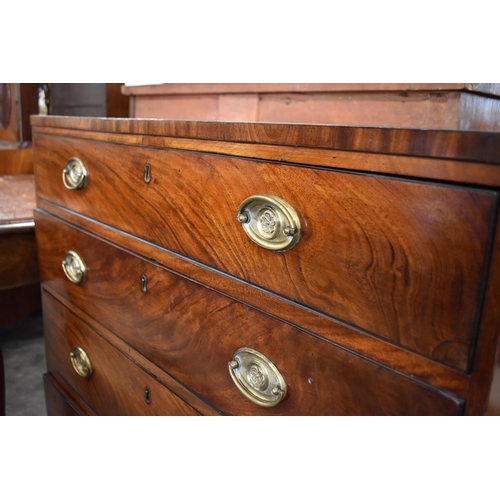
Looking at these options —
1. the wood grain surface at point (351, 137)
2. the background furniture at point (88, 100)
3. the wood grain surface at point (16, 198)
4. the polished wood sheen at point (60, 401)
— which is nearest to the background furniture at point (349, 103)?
the wood grain surface at point (351, 137)

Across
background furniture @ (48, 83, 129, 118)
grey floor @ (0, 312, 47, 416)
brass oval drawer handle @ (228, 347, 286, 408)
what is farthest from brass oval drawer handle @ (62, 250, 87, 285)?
background furniture @ (48, 83, 129, 118)

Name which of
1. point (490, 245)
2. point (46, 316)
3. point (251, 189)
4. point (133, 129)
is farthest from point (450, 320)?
point (46, 316)

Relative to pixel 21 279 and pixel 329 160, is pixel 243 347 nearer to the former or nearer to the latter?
pixel 329 160

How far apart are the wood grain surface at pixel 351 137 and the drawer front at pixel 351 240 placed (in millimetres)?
22

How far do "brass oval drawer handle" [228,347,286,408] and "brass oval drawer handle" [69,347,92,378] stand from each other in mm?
395

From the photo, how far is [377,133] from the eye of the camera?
0.36m

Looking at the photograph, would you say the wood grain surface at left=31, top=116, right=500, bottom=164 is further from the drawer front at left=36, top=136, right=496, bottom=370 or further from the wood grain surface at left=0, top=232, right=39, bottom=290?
the wood grain surface at left=0, top=232, right=39, bottom=290

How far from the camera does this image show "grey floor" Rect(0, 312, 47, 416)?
1.26 meters

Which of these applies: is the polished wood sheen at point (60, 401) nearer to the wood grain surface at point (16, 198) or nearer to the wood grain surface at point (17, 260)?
the wood grain surface at point (17, 260)

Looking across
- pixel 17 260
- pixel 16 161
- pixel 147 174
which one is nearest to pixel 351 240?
pixel 147 174

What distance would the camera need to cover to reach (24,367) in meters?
1.46

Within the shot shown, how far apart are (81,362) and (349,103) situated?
652mm

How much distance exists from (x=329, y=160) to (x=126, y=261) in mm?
386
